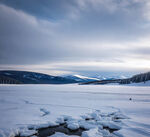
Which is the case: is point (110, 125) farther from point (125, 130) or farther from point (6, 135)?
point (6, 135)

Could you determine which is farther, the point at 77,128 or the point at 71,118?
the point at 71,118

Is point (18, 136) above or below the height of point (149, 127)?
below

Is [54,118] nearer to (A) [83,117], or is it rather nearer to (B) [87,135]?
(A) [83,117]

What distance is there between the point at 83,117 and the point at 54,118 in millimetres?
2216

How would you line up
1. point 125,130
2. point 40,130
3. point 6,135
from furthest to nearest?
point 40,130
point 125,130
point 6,135

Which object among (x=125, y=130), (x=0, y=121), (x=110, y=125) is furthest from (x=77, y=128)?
(x=0, y=121)

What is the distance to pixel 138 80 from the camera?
83625 mm

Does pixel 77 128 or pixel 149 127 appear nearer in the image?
pixel 149 127

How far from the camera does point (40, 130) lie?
23.7 ft

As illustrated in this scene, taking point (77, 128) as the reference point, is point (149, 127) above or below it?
above

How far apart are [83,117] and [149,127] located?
14.4 ft

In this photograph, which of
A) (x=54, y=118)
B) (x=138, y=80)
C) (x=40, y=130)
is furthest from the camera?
(x=138, y=80)

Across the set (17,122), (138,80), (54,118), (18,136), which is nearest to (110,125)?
(54,118)

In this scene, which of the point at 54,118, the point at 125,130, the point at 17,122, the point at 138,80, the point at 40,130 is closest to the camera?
the point at 125,130
